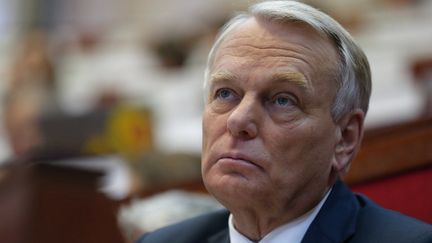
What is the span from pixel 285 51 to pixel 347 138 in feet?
0.89

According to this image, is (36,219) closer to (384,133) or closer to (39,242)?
(39,242)

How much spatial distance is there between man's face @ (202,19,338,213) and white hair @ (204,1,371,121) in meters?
0.02

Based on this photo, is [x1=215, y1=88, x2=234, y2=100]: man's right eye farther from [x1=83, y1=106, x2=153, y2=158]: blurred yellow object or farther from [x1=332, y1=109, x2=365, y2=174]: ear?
[x1=83, y1=106, x2=153, y2=158]: blurred yellow object

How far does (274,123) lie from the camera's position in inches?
81.0

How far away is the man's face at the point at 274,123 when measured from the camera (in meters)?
2.02

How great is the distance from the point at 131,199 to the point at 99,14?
7.54 metres

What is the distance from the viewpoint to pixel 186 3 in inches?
404

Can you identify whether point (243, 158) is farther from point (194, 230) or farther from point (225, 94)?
point (194, 230)

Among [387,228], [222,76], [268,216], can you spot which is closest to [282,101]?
[222,76]

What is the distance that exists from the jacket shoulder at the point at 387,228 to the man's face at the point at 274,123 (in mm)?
124

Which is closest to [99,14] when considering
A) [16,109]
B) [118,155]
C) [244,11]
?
[16,109]

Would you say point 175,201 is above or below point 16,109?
above

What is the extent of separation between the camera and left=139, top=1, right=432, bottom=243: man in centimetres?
203

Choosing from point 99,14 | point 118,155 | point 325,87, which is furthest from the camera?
point 99,14
